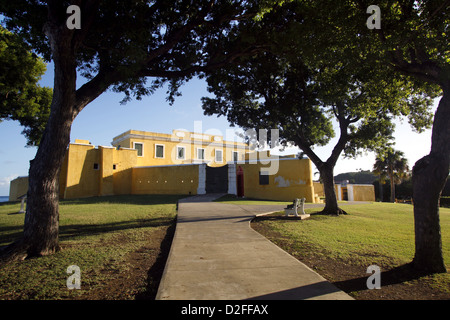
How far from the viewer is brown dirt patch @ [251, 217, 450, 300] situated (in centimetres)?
333

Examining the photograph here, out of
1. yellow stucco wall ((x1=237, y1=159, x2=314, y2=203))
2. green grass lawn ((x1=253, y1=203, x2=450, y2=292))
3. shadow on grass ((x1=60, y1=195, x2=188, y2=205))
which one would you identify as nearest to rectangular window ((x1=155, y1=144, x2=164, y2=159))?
shadow on grass ((x1=60, y1=195, x2=188, y2=205))

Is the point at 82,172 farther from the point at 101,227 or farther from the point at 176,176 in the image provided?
the point at 101,227

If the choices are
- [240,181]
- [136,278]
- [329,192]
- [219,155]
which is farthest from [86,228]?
[219,155]

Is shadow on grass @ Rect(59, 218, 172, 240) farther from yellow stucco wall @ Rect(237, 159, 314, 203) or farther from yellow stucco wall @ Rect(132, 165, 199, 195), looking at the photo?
yellow stucco wall @ Rect(132, 165, 199, 195)

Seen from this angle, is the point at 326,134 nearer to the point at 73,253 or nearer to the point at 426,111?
the point at 426,111

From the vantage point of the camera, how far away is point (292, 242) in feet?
20.2

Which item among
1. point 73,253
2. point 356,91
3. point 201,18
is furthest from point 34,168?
point 356,91

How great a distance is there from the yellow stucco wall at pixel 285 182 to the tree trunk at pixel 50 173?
56.5 feet

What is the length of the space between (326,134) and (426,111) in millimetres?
4813

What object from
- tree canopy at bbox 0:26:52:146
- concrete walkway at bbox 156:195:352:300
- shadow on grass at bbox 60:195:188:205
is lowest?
shadow on grass at bbox 60:195:188:205

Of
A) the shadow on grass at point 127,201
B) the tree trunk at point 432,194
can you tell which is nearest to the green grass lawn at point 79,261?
the tree trunk at point 432,194

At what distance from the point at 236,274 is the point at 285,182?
17491mm

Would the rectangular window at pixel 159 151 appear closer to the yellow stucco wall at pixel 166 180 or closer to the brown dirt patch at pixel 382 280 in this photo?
the yellow stucco wall at pixel 166 180

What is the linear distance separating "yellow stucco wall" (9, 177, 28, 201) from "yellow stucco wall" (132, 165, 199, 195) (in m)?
10.5
